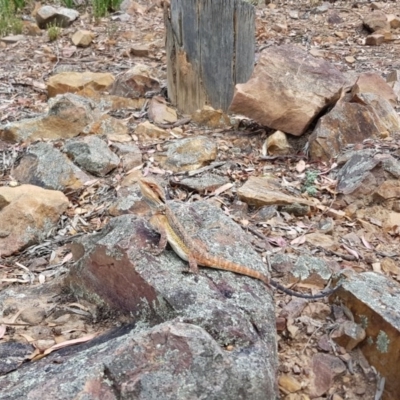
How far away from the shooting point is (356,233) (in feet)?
11.3

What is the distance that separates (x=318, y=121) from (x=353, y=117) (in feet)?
0.87

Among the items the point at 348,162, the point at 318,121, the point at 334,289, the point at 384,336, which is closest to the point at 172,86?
the point at 318,121

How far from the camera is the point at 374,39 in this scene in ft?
23.0

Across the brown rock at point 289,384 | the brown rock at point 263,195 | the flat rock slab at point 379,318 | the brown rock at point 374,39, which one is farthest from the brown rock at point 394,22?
the brown rock at point 289,384

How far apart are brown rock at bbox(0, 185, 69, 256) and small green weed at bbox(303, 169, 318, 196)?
1.61 metres

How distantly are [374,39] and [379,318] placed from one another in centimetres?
542

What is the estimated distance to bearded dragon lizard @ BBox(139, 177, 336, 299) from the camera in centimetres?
246

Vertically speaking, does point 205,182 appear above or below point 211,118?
below

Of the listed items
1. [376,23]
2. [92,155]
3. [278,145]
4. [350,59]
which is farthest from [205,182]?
[376,23]

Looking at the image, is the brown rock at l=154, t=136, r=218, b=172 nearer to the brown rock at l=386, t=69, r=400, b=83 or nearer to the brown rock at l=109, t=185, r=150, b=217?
the brown rock at l=109, t=185, r=150, b=217

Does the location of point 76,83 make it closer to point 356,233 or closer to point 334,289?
point 356,233

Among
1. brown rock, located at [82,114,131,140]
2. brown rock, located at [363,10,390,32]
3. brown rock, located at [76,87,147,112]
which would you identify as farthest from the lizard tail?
brown rock, located at [363,10,390,32]

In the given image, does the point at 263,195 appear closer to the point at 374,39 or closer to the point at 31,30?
the point at 374,39

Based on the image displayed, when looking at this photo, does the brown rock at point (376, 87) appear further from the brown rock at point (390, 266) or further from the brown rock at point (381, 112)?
the brown rock at point (390, 266)
